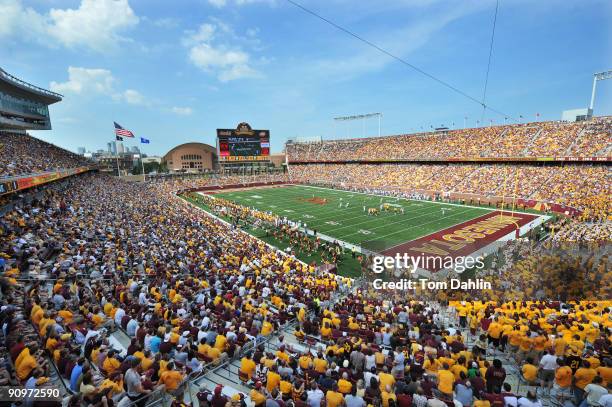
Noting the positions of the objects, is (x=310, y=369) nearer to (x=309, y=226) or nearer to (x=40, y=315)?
(x=40, y=315)

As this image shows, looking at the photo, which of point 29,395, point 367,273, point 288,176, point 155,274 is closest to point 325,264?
point 367,273

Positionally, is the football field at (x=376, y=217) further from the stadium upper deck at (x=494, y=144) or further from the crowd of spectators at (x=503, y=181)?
the stadium upper deck at (x=494, y=144)

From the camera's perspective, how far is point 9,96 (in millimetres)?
32344

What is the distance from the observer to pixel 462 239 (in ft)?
76.0

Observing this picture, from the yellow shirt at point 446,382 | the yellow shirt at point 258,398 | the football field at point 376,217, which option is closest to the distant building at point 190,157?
the football field at point 376,217

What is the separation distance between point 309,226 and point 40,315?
75.3 ft

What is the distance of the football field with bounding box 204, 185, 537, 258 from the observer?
80.9 feet

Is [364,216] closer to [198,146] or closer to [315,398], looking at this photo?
[315,398]

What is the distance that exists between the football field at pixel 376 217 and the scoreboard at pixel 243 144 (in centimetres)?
1594

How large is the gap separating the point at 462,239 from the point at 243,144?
45554mm

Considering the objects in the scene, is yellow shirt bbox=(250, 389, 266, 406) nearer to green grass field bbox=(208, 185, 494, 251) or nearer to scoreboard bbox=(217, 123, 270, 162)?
green grass field bbox=(208, 185, 494, 251)

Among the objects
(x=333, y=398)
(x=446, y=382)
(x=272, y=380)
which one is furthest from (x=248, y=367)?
(x=446, y=382)

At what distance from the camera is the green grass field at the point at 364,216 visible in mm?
25141

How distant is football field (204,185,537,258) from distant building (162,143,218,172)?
141 feet
